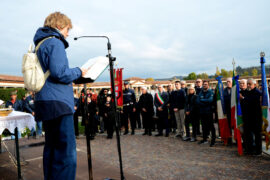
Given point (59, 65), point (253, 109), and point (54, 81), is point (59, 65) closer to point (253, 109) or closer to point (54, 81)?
point (54, 81)

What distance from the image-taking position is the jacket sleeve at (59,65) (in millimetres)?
1986

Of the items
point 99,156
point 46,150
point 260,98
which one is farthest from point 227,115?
point 46,150

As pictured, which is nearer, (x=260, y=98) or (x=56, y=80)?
(x=56, y=80)

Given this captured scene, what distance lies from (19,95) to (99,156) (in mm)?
55088

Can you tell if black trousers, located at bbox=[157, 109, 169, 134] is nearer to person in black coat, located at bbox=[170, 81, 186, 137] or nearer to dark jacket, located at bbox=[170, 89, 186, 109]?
person in black coat, located at bbox=[170, 81, 186, 137]

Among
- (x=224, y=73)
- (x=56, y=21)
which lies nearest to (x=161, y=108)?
(x=56, y=21)

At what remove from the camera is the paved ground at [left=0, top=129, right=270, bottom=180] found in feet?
12.3

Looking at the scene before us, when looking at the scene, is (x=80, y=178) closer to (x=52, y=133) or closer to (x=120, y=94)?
(x=52, y=133)

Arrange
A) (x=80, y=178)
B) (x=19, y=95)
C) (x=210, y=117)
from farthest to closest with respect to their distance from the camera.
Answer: (x=19, y=95), (x=210, y=117), (x=80, y=178)

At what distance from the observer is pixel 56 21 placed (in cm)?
220

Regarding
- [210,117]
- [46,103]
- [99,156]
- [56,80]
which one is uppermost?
[56,80]

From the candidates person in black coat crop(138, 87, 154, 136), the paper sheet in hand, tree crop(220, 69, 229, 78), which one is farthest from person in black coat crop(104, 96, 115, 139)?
tree crop(220, 69, 229, 78)

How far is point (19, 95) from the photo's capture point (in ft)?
172

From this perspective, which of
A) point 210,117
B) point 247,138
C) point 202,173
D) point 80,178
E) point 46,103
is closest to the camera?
point 46,103
